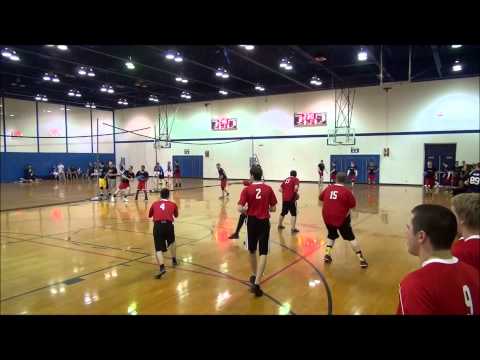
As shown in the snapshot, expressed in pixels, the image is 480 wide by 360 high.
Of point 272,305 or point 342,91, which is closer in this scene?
point 272,305

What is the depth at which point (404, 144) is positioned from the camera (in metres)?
24.2

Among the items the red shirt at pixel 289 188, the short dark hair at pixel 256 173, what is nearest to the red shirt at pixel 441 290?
the short dark hair at pixel 256 173

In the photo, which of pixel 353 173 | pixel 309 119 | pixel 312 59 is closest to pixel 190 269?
pixel 312 59

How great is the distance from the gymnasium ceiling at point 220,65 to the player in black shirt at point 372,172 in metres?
5.67

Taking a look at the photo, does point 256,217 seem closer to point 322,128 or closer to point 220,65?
point 220,65

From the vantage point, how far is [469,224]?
2408 millimetres

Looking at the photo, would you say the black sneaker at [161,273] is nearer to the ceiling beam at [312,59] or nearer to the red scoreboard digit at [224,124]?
the ceiling beam at [312,59]

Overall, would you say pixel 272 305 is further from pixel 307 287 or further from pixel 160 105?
pixel 160 105

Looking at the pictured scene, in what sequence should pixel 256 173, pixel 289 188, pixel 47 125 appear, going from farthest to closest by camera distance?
pixel 47 125, pixel 289 188, pixel 256 173

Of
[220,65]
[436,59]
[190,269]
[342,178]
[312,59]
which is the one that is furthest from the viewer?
[220,65]

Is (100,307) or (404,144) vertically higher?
(404,144)

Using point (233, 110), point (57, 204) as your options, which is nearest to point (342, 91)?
point (233, 110)

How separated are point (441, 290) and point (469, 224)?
0.95 m
